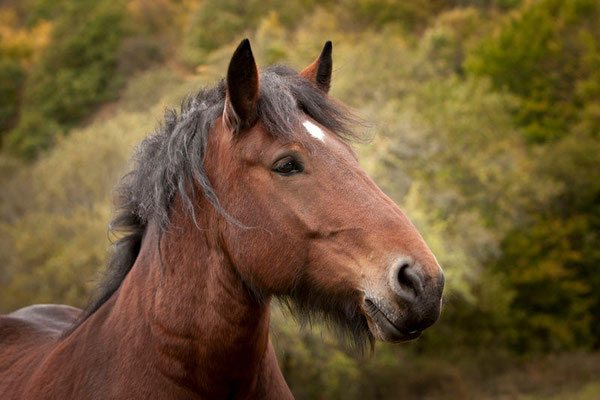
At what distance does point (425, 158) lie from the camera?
65.5 feet

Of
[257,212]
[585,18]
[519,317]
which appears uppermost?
[585,18]

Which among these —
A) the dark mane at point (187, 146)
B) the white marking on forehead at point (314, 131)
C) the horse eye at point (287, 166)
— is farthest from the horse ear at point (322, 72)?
the horse eye at point (287, 166)

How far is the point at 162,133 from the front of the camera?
2.88 meters

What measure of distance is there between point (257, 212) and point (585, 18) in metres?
35.2

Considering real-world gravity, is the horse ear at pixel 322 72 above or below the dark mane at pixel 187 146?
above

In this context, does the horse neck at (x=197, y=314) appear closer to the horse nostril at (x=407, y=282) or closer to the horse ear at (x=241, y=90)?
the horse ear at (x=241, y=90)

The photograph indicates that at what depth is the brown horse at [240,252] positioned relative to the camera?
232 centimetres

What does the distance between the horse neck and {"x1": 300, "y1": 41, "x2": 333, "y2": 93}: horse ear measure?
102 centimetres

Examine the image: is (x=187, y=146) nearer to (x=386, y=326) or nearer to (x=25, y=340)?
(x=386, y=326)

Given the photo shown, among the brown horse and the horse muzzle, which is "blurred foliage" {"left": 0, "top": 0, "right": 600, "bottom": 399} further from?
the horse muzzle

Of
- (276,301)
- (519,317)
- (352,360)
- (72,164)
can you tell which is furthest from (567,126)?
(276,301)

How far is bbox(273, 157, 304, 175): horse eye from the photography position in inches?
97.2

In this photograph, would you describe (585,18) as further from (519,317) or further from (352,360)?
(352,360)

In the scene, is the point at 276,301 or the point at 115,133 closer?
the point at 276,301
